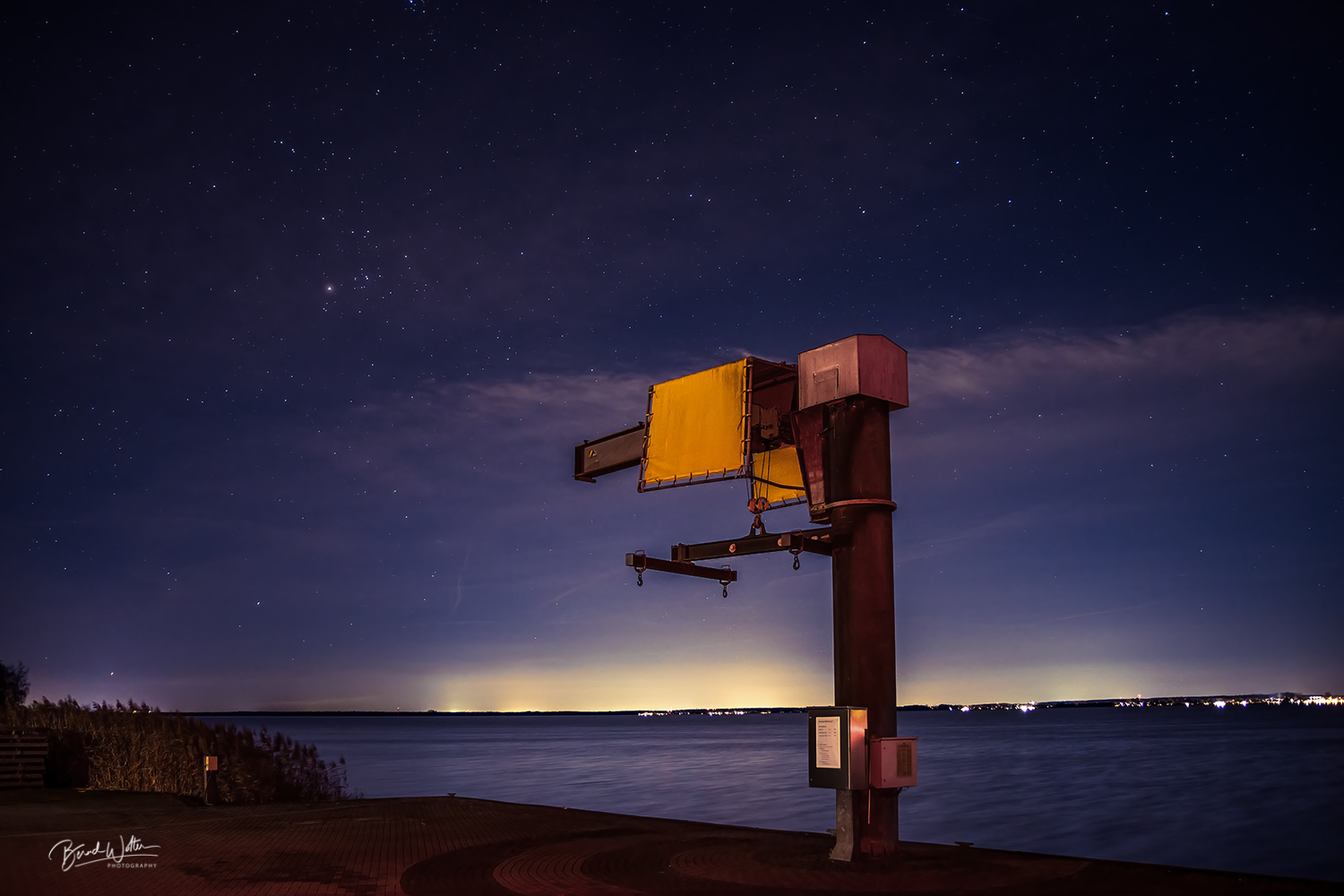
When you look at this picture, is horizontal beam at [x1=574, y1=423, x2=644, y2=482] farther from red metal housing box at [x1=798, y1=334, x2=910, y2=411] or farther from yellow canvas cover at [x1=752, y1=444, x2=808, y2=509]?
red metal housing box at [x1=798, y1=334, x2=910, y2=411]

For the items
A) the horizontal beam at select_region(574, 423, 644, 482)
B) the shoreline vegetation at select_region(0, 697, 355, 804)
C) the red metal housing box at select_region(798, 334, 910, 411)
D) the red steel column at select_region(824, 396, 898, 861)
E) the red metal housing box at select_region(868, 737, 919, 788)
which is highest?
the red metal housing box at select_region(798, 334, 910, 411)

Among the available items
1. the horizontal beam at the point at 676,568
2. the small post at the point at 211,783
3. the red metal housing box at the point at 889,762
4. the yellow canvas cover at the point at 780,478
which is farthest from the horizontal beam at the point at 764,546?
the small post at the point at 211,783

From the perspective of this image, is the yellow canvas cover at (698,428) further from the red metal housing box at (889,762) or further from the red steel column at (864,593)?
the red metal housing box at (889,762)

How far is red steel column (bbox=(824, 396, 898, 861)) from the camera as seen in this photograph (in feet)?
34.8

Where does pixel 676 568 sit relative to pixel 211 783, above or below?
above

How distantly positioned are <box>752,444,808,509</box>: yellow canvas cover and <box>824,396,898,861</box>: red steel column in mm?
1288

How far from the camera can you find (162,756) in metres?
20.8

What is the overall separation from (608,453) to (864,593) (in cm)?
459

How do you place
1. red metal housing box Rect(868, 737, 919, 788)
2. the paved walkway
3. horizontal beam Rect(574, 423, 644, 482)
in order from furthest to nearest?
horizontal beam Rect(574, 423, 644, 482) → red metal housing box Rect(868, 737, 919, 788) → the paved walkway

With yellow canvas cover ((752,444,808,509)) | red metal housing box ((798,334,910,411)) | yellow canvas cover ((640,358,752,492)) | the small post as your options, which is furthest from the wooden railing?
red metal housing box ((798,334,910,411))

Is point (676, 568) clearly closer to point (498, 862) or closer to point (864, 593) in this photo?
point (864, 593)

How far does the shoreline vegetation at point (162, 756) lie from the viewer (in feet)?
67.5

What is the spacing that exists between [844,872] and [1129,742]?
82.2 m

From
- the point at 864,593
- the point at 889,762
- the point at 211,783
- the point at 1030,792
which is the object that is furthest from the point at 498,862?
the point at 1030,792
